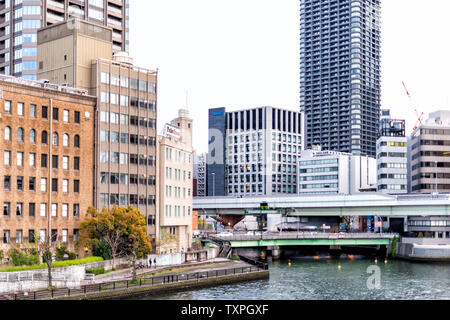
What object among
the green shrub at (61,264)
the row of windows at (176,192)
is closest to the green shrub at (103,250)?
the green shrub at (61,264)

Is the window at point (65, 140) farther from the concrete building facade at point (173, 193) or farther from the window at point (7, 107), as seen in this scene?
the concrete building facade at point (173, 193)

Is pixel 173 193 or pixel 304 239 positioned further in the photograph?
pixel 304 239

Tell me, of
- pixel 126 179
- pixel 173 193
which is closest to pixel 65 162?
pixel 126 179

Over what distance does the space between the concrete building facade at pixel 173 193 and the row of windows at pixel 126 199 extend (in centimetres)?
282

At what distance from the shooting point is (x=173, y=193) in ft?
363

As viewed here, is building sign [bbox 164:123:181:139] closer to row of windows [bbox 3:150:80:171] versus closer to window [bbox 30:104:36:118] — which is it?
row of windows [bbox 3:150:80:171]

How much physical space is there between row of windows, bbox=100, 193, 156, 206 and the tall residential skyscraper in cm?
5928

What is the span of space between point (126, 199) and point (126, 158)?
6.63m

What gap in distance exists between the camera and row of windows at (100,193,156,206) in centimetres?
9538

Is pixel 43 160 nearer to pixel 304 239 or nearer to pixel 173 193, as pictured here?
pixel 173 193

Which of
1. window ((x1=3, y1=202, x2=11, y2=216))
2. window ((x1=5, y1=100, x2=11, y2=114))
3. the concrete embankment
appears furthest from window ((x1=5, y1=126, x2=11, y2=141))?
the concrete embankment

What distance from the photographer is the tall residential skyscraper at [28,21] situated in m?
148
